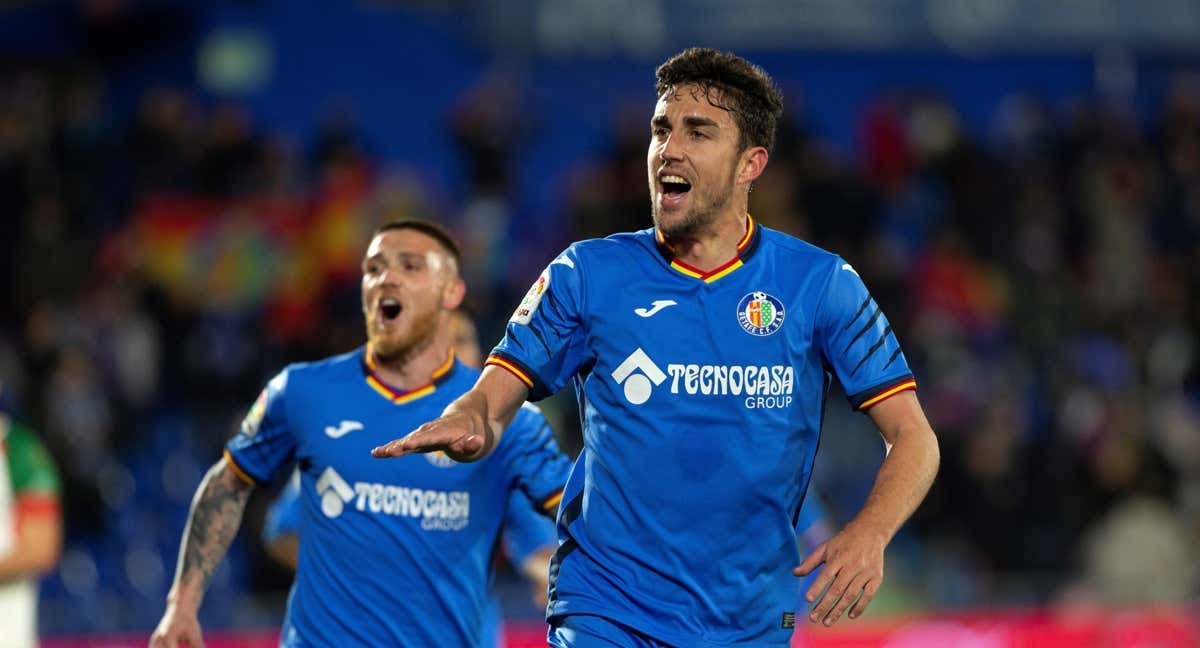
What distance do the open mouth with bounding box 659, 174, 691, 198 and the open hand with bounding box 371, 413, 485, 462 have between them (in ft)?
2.80

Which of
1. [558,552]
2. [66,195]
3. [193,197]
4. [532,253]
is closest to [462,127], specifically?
[532,253]

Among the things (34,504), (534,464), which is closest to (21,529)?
(34,504)

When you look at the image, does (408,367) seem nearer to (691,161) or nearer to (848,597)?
(691,161)

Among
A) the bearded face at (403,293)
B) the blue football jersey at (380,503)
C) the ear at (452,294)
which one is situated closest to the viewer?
the blue football jersey at (380,503)

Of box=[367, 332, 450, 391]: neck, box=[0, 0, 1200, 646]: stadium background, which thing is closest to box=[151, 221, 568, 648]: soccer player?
box=[367, 332, 450, 391]: neck

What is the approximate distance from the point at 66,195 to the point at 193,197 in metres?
0.93

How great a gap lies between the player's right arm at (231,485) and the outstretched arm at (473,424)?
156 cm

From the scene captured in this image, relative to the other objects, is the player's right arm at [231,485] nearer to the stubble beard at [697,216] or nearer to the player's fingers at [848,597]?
the stubble beard at [697,216]

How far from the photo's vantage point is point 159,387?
1145 centimetres

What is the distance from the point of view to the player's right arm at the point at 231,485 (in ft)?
18.2

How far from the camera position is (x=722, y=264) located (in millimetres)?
4391

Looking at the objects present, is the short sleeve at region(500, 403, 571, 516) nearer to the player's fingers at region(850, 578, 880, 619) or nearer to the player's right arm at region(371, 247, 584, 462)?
the player's right arm at region(371, 247, 584, 462)

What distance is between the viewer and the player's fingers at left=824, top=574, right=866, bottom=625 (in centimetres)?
369

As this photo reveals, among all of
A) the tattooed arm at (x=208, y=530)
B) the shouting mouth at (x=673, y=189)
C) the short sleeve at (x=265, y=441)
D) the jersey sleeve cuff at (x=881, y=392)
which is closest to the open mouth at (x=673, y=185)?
the shouting mouth at (x=673, y=189)
